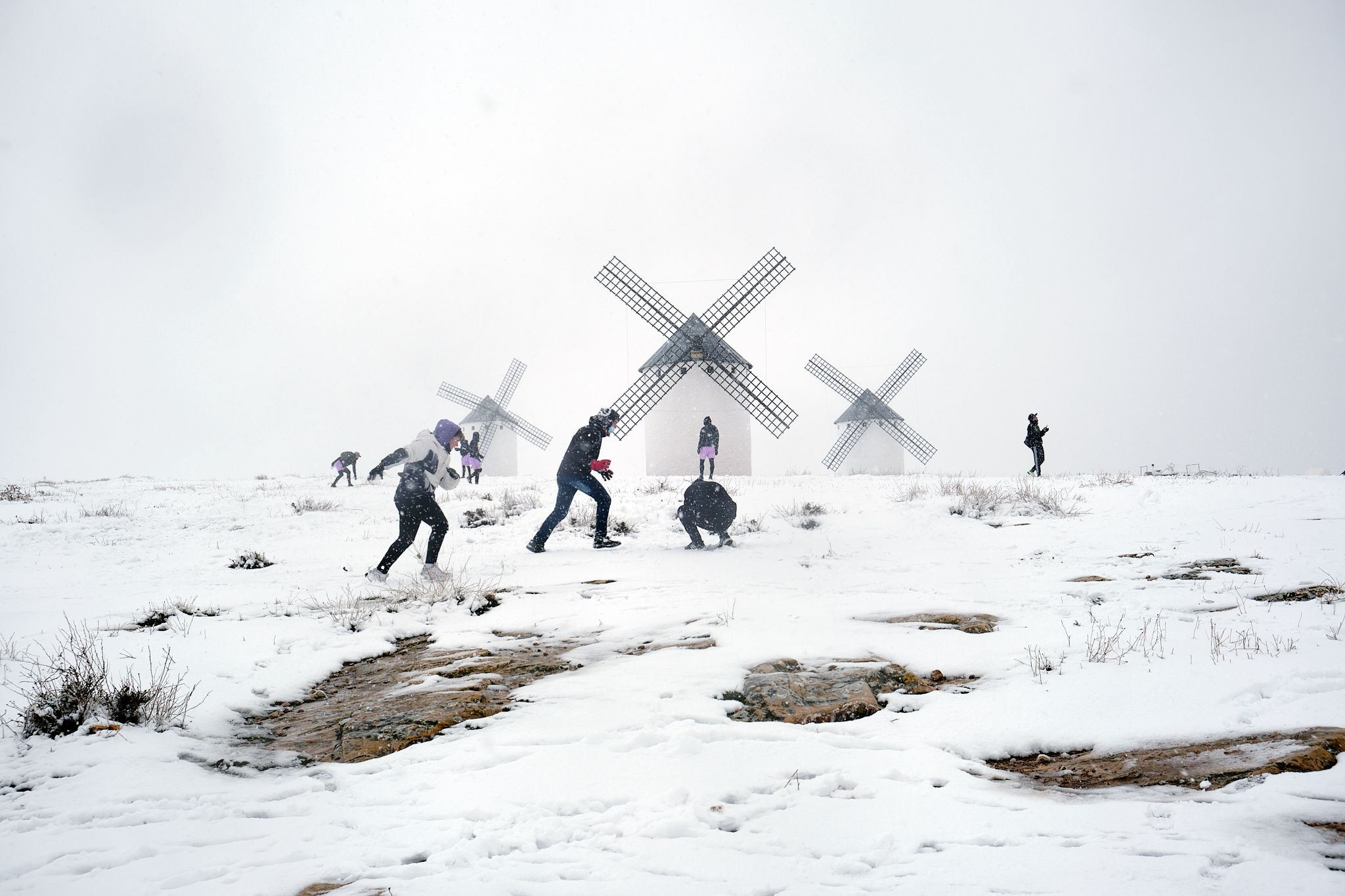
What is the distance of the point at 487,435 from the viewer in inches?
1312

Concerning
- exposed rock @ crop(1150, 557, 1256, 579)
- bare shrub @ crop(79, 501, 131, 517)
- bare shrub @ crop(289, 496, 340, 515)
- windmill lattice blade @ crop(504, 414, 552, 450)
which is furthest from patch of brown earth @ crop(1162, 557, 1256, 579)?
windmill lattice blade @ crop(504, 414, 552, 450)

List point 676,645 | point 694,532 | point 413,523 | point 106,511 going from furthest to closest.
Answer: point 106,511 → point 694,532 → point 413,523 → point 676,645

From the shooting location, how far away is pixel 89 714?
3178 mm

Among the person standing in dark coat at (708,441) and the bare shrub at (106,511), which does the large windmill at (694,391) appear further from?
the bare shrub at (106,511)

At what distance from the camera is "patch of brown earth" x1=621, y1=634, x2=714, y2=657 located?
4.55 metres

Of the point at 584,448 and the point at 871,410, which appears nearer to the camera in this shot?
the point at 584,448

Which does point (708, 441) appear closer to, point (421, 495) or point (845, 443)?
point (845, 443)

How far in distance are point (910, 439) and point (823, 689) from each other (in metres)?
27.9

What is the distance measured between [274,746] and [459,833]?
5.10 ft

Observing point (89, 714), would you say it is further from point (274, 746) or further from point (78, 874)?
point (78, 874)

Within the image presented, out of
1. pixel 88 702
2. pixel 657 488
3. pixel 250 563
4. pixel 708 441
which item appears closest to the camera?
pixel 88 702

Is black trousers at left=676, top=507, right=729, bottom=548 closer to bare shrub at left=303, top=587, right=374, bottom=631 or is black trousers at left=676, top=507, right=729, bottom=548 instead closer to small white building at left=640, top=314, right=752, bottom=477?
bare shrub at left=303, top=587, right=374, bottom=631

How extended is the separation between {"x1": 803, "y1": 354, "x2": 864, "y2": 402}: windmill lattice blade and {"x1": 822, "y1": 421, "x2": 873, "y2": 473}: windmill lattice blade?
127 centimetres

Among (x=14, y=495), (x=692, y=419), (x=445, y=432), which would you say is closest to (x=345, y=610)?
(x=445, y=432)
